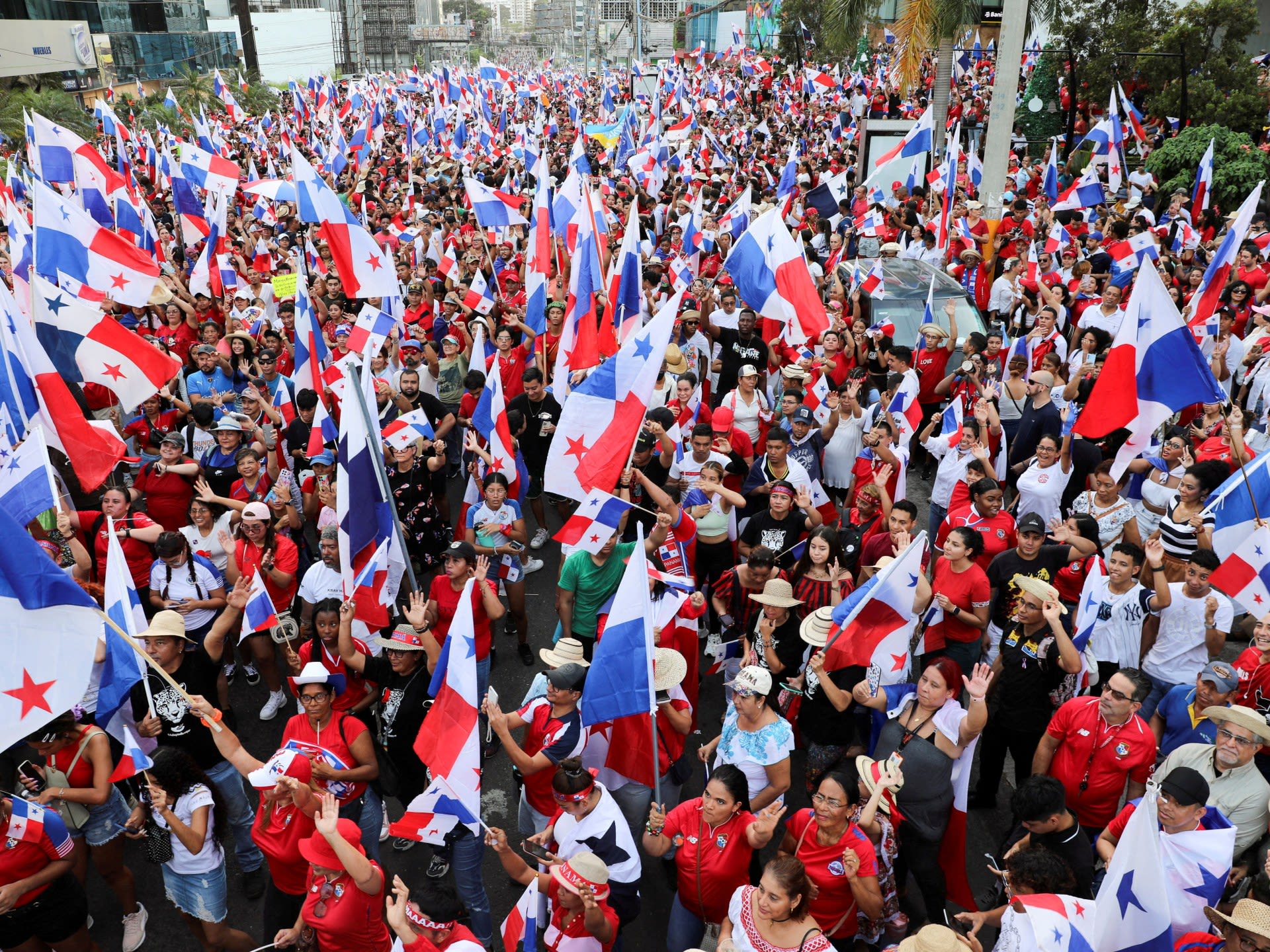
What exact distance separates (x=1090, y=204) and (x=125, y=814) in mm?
12938

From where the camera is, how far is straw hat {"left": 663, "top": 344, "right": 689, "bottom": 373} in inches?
343

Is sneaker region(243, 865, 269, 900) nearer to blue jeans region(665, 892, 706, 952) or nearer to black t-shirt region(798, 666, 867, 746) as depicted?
blue jeans region(665, 892, 706, 952)

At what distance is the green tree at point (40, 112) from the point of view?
89.7 feet

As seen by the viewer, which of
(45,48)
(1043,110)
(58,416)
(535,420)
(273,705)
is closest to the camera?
(273,705)

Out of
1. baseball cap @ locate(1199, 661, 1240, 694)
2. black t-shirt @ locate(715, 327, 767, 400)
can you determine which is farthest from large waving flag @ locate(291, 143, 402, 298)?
baseball cap @ locate(1199, 661, 1240, 694)

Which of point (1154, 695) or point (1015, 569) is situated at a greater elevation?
point (1015, 569)

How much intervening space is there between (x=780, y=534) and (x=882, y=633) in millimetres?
1373

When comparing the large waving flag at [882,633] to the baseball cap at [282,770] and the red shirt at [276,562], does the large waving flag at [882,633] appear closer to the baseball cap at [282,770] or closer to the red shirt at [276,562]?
the baseball cap at [282,770]

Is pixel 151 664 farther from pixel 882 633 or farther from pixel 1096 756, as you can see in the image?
pixel 1096 756

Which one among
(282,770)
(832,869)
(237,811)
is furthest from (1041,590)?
(237,811)

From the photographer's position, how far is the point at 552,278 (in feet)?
40.3

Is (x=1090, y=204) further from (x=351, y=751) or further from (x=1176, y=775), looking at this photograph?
(x=351, y=751)

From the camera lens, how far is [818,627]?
529 centimetres

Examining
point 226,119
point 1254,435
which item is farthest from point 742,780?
point 226,119
